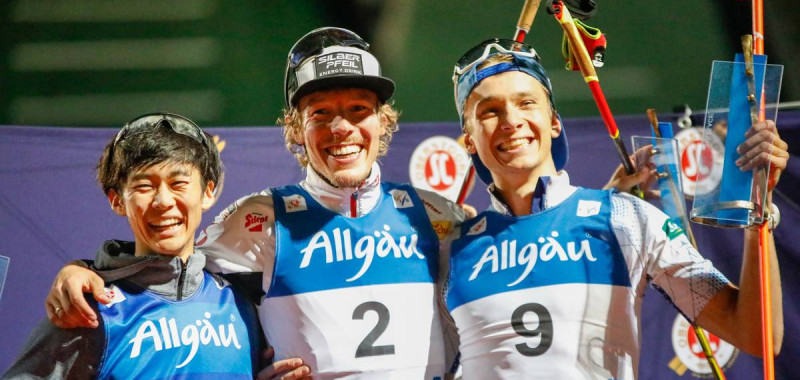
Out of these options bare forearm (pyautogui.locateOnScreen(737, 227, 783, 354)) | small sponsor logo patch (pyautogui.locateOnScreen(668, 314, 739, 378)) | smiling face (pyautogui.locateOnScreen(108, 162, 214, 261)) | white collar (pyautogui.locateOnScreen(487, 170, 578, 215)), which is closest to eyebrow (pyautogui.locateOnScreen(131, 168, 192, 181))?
smiling face (pyautogui.locateOnScreen(108, 162, 214, 261))

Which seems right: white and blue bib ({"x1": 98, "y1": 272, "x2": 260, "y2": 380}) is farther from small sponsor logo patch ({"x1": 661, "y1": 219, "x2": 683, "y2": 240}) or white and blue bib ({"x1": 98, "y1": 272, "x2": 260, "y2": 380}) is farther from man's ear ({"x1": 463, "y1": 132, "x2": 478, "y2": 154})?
small sponsor logo patch ({"x1": 661, "y1": 219, "x2": 683, "y2": 240})

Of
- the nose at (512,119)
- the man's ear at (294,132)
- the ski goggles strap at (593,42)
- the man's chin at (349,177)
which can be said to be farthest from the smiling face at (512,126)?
the man's ear at (294,132)

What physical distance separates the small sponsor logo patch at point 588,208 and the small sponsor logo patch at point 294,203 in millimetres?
711

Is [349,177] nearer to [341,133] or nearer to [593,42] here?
[341,133]

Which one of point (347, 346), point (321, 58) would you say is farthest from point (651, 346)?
point (321, 58)

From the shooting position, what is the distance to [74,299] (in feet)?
6.72

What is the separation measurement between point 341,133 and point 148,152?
48 centimetres

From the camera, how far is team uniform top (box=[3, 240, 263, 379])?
2070 mm

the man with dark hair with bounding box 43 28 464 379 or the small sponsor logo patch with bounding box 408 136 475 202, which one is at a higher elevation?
the small sponsor logo patch with bounding box 408 136 475 202

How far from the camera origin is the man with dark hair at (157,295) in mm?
2088

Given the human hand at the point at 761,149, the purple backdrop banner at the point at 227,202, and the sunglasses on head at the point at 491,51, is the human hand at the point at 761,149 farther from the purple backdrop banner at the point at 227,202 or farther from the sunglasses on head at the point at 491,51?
the purple backdrop banner at the point at 227,202

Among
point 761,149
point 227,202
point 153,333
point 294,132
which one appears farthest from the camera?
point 227,202

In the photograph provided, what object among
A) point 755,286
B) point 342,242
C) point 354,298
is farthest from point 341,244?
point 755,286

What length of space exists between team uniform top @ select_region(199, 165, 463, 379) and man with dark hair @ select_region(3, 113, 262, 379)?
0.10 meters
